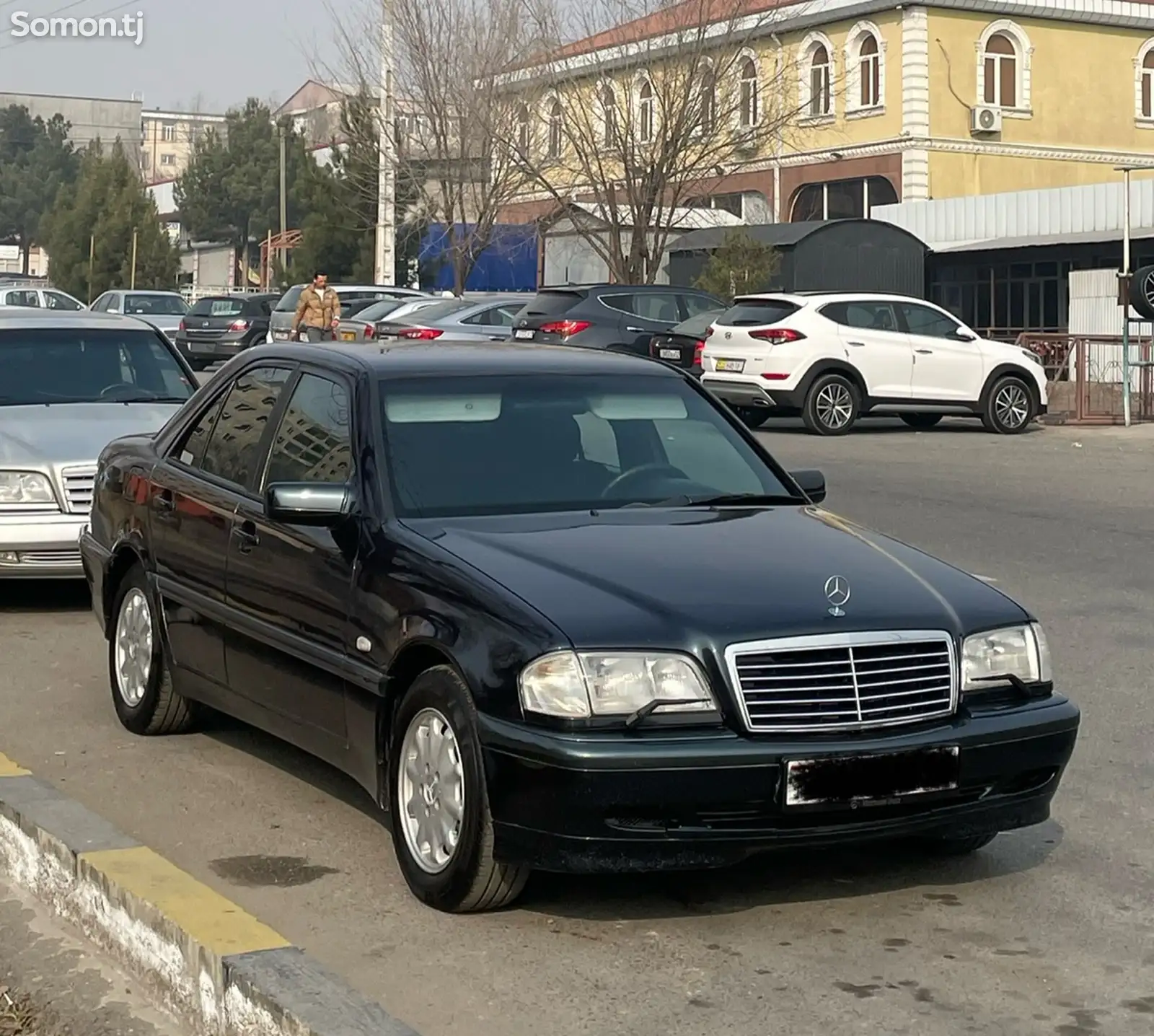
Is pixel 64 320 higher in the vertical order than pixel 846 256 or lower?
lower

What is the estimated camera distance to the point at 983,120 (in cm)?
5266

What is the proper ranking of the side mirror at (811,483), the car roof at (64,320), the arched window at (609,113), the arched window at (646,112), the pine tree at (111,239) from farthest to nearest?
A: the pine tree at (111,239) → the arched window at (646,112) → the arched window at (609,113) → the car roof at (64,320) → the side mirror at (811,483)

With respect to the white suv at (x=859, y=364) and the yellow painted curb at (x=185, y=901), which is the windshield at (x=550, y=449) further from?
the white suv at (x=859, y=364)

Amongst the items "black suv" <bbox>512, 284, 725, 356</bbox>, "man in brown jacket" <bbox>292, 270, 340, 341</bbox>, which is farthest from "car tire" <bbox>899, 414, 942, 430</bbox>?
"man in brown jacket" <bbox>292, 270, 340, 341</bbox>

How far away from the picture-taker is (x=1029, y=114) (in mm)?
54375

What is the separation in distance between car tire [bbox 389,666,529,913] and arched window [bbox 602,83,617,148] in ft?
115

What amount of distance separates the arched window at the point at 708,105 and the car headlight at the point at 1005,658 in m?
34.9

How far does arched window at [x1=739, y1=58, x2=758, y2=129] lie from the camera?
41.7 metres

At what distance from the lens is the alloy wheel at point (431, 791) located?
5.07 metres

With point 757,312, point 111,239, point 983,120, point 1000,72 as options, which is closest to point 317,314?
point 757,312

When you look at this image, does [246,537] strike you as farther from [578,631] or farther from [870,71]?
[870,71]

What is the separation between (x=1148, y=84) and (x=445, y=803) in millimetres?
56071

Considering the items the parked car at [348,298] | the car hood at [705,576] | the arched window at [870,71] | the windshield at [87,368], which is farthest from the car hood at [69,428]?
the arched window at [870,71]

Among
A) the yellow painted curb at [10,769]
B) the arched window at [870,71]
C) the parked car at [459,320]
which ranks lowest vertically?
the yellow painted curb at [10,769]
